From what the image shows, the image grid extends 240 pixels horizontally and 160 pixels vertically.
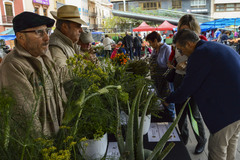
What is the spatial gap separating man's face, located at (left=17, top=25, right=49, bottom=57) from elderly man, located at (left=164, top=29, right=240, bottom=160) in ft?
3.54

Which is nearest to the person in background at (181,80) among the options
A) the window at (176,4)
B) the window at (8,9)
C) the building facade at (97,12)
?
the window at (8,9)

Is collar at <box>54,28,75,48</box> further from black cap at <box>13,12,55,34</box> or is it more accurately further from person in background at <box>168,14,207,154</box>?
person in background at <box>168,14,207,154</box>

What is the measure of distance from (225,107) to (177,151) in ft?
1.99

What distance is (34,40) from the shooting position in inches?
49.1

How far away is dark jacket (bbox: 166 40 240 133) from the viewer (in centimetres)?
152

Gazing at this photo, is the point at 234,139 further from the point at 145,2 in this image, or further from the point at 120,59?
the point at 145,2

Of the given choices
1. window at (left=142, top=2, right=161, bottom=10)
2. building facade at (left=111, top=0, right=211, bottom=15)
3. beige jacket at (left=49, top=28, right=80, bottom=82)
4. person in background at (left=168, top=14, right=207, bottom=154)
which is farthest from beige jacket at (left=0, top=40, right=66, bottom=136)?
window at (left=142, top=2, right=161, bottom=10)

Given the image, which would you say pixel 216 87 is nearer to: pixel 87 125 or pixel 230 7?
pixel 87 125

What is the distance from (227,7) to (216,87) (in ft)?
134

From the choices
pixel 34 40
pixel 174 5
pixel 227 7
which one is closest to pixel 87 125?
pixel 34 40

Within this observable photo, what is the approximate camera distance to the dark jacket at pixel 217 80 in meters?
1.52

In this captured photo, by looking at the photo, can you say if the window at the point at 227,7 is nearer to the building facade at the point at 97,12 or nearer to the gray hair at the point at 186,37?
the building facade at the point at 97,12

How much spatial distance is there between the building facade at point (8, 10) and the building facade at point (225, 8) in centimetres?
3136

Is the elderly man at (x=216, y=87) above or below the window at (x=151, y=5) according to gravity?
below
